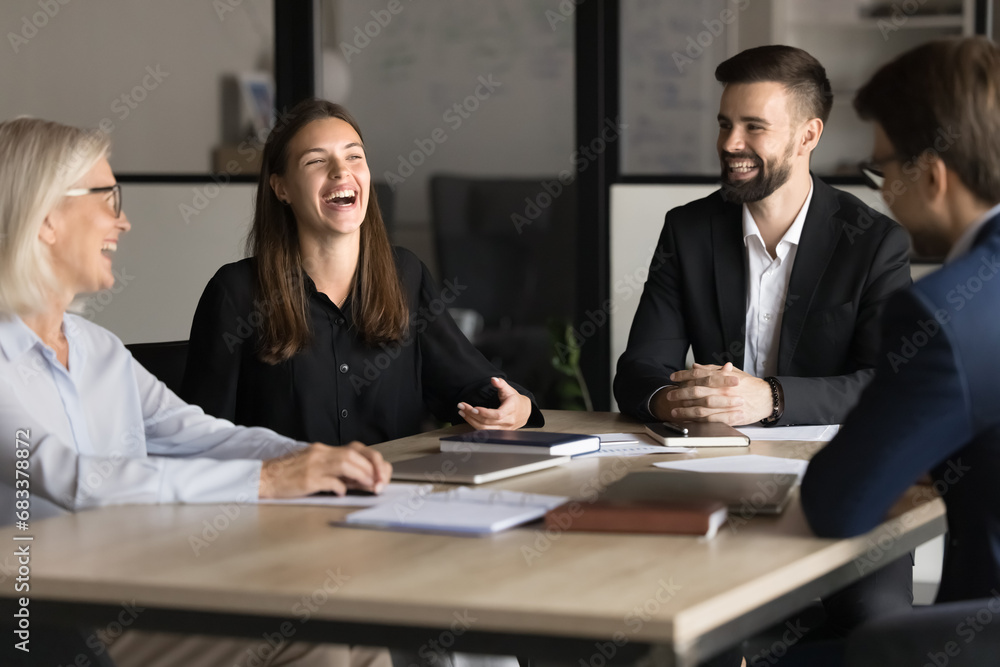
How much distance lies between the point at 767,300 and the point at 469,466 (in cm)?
111

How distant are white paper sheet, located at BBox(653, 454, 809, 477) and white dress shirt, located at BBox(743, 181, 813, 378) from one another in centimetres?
75

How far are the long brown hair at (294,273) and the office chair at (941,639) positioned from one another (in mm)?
1512

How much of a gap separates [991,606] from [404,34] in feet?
14.1

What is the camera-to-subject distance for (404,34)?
203 inches

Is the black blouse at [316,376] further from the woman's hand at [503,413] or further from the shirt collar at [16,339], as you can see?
the shirt collar at [16,339]

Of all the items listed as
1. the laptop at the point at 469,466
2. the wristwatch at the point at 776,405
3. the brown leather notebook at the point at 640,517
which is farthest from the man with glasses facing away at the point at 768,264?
the brown leather notebook at the point at 640,517

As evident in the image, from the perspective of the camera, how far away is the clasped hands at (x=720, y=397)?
89.9 inches

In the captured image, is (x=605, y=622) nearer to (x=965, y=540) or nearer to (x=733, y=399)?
(x=965, y=540)

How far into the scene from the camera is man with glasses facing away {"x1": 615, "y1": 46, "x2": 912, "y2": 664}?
257 cm

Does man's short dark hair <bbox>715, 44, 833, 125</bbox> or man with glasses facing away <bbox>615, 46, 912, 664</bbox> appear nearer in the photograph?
man with glasses facing away <bbox>615, 46, 912, 664</bbox>

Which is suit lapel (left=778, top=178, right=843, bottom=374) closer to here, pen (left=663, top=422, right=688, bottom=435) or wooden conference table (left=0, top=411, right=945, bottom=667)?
pen (left=663, top=422, right=688, bottom=435)

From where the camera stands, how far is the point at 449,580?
1233mm

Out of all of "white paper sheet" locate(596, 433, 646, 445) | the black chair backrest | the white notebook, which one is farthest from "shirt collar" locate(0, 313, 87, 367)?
the black chair backrest

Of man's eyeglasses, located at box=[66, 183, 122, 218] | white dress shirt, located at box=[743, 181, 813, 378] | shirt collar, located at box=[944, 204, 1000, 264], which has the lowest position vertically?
white dress shirt, located at box=[743, 181, 813, 378]
